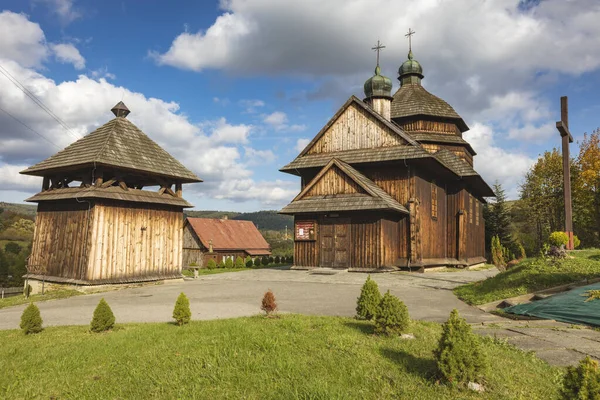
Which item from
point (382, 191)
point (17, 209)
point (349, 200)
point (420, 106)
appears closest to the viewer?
point (349, 200)

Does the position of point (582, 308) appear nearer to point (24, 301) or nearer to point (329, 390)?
point (329, 390)

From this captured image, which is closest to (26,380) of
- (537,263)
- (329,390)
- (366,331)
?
(329,390)

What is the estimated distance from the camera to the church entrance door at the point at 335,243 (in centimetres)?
2159

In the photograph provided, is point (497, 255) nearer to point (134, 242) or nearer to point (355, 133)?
point (355, 133)

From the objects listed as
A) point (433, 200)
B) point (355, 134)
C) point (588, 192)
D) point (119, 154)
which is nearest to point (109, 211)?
point (119, 154)

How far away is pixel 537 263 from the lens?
1359 cm

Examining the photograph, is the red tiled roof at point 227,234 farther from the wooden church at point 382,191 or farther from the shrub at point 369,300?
the shrub at point 369,300

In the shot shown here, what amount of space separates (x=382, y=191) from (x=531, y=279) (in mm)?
11086

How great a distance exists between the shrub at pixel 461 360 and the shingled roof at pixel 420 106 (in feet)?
83.1

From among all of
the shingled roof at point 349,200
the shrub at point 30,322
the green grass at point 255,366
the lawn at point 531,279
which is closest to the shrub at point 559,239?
the lawn at point 531,279

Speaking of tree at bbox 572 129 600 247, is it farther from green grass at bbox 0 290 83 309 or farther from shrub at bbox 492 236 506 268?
green grass at bbox 0 290 83 309

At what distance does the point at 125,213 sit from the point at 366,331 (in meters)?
13.5

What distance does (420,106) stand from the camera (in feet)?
94.3

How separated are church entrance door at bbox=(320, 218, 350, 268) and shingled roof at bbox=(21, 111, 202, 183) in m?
7.19
